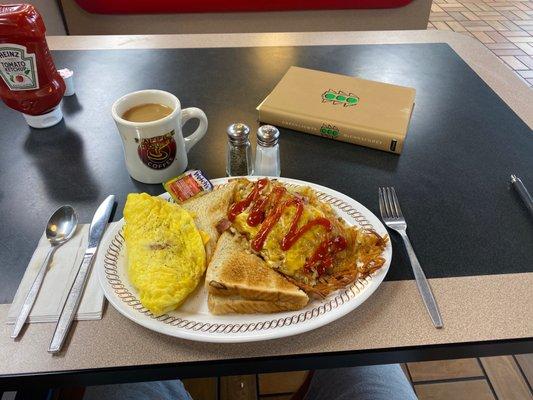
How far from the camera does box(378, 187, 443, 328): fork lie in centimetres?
65

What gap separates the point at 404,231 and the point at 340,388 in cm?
36

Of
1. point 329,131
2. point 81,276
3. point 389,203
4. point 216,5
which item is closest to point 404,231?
point 389,203

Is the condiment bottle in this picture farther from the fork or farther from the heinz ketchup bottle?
the heinz ketchup bottle

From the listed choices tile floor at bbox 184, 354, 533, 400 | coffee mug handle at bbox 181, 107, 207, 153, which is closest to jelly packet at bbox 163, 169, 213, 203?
coffee mug handle at bbox 181, 107, 207, 153

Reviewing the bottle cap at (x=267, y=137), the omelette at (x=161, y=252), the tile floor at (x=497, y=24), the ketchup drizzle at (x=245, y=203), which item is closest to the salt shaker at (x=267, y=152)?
the bottle cap at (x=267, y=137)

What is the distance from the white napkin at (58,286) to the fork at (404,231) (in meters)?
0.48

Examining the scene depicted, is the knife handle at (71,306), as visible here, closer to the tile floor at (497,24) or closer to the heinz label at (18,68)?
the heinz label at (18,68)

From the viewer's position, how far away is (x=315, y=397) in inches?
37.0

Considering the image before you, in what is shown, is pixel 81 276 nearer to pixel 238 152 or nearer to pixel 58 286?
pixel 58 286

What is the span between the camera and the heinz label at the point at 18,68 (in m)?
0.92

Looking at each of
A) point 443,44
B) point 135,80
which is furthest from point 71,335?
point 443,44

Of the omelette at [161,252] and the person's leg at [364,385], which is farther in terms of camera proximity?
the person's leg at [364,385]

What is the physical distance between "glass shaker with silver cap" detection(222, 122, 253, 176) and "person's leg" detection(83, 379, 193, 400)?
1.47 ft

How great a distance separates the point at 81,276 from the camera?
681 millimetres
